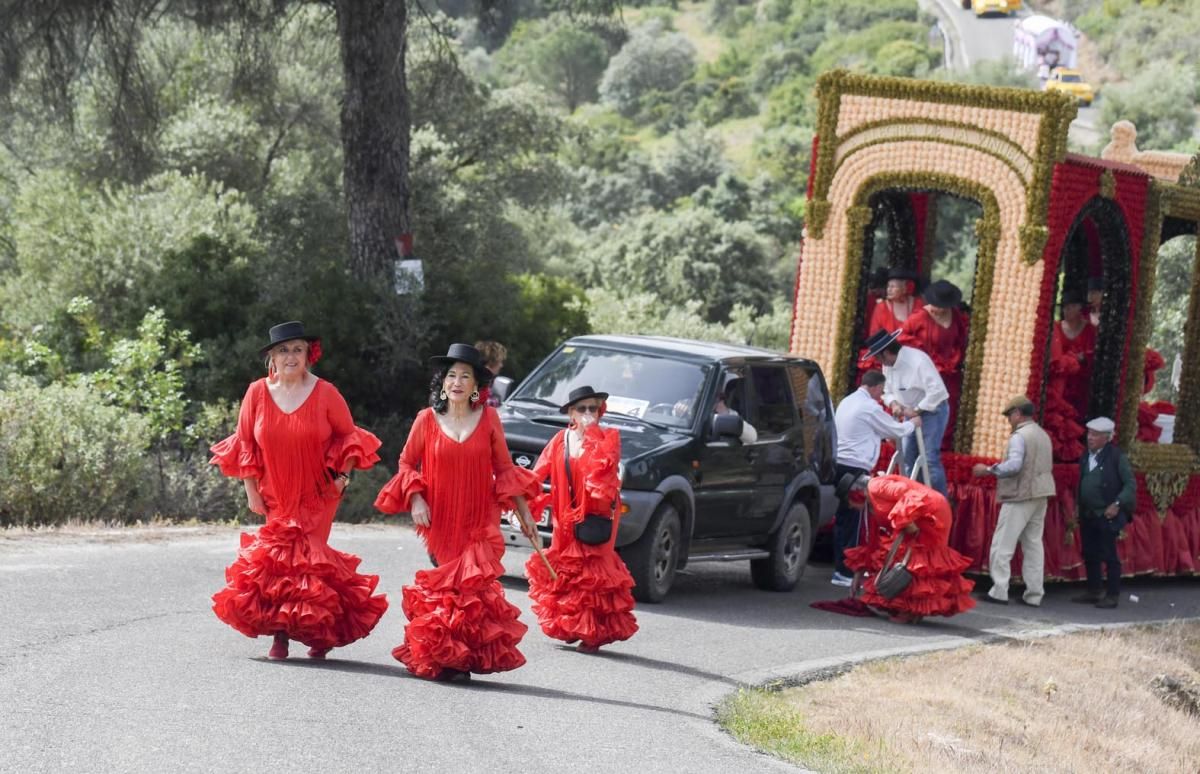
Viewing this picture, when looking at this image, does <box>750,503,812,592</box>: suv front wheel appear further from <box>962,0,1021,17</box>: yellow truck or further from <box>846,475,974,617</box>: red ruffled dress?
<box>962,0,1021,17</box>: yellow truck

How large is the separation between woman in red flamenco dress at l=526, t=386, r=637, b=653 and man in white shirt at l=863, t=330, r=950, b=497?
4883 mm

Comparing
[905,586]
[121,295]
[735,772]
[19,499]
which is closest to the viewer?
[735,772]

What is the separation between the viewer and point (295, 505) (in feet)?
29.9

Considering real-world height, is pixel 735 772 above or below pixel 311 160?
below

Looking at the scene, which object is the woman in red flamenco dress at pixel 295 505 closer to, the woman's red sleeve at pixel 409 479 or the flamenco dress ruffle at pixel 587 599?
the woman's red sleeve at pixel 409 479

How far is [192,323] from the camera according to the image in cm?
2244

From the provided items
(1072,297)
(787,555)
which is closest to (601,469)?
(787,555)

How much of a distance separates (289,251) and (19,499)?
1061 centimetres

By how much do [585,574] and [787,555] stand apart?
4.45 metres

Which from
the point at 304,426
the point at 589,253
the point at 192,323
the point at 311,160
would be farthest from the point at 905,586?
the point at 589,253

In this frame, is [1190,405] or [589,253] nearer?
[1190,405]

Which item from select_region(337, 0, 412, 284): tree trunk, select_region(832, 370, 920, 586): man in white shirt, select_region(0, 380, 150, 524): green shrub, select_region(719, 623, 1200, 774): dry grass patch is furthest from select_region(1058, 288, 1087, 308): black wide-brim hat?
select_region(0, 380, 150, 524): green shrub

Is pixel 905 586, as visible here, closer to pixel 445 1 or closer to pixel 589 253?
pixel 445 1

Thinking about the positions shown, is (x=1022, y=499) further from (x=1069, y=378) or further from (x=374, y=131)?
(x=374, y=131)
